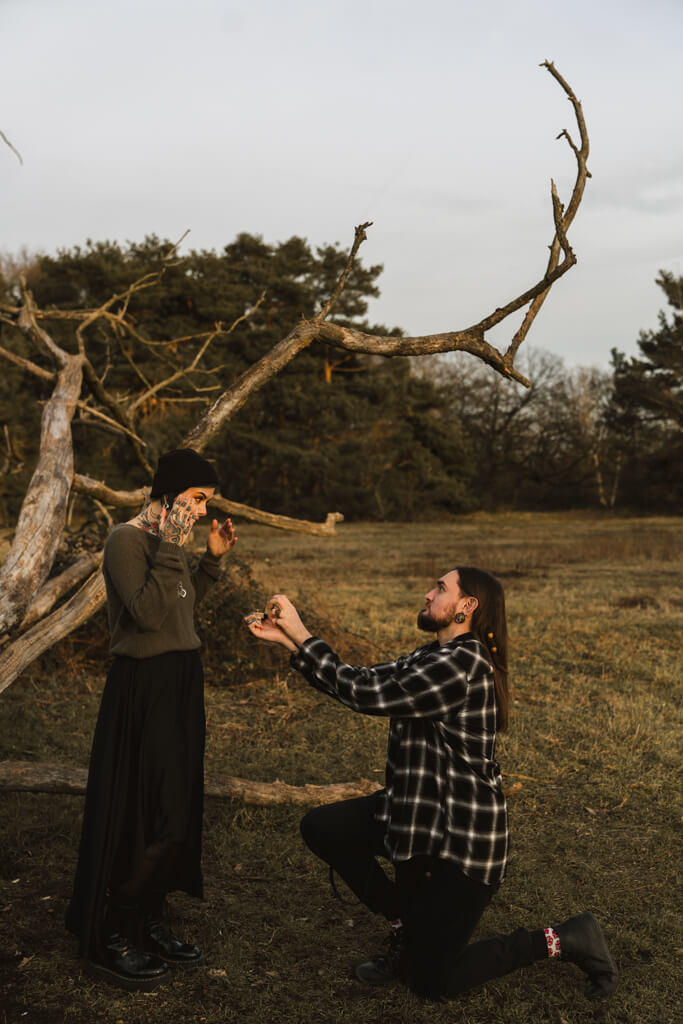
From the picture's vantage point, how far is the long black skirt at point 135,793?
2986mm

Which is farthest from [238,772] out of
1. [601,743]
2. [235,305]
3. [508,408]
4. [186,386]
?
[508,408]

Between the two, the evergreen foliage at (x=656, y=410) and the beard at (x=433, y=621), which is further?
the evergreen foliage at (x=656, y=410)

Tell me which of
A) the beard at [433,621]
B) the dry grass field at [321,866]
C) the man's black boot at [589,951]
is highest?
the beard at [433,621]

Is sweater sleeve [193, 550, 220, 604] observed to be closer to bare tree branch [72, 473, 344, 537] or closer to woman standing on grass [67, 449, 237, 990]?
woman standing on grass [67, 449, 237, 990]

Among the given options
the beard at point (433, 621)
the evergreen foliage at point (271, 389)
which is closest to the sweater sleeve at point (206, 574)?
the beard at point (433, 621)

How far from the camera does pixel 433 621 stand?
10.0 ft

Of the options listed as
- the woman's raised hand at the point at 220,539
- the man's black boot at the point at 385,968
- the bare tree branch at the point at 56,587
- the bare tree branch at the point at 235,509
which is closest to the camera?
the man's black boot at the point at 385,968

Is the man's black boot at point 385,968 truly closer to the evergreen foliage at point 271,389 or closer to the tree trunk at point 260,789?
the tree trunk at point 260,789

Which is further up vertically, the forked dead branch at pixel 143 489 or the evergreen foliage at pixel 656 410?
the evergreen foliage at pixel 656 410

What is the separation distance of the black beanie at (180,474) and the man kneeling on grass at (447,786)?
538mm

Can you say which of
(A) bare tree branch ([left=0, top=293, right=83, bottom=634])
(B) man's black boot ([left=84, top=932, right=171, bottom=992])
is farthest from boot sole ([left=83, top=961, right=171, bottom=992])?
(A) bare tree branch ([left=0, top=293, right=83, bottom=634])

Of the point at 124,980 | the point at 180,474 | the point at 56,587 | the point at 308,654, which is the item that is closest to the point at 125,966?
the point at 124,980

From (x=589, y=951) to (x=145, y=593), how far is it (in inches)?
78.4

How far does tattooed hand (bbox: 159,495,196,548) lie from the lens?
304 centimetres
